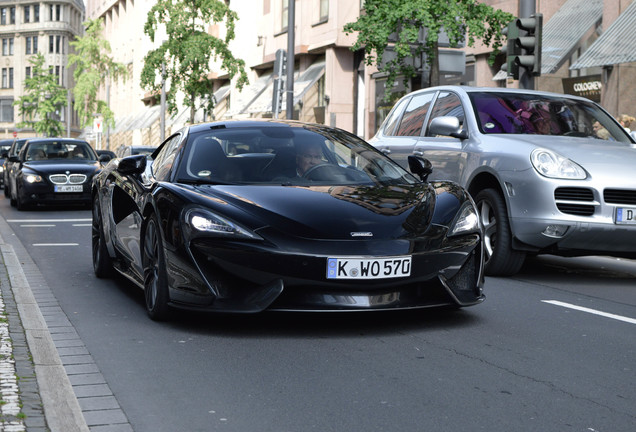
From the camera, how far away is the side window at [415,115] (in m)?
10.9

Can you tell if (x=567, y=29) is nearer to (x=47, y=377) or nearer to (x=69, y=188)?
(x=69, y=188)

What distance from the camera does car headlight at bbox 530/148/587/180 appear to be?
27.6 feet

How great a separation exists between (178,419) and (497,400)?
54.6 inches

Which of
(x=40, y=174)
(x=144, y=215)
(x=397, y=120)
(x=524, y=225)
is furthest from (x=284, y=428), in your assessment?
(x=40, y=174)

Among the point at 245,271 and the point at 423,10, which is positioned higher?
the point at 423,10

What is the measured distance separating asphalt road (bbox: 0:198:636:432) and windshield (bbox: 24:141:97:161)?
42.4 ft

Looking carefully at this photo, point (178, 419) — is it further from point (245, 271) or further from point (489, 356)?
point (489, 356)

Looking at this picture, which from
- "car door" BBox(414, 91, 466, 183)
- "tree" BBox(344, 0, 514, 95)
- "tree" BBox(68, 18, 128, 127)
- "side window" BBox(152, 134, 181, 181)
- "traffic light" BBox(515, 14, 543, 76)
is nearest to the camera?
"side window" BBox(152, 134, 181, 181)

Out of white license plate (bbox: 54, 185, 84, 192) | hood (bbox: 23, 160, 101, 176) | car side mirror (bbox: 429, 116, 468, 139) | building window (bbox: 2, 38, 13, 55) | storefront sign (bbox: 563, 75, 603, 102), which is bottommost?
white license plate (bbox: 54, 185, 84, 192)

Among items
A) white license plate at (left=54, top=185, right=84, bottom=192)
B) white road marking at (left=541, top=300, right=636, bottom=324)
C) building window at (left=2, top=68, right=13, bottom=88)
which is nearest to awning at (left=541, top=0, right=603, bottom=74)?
white license plate at (left=54, top=185, right=84, bottom=192)

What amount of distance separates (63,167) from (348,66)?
17081mm

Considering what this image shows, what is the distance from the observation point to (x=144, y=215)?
6770 millimetres

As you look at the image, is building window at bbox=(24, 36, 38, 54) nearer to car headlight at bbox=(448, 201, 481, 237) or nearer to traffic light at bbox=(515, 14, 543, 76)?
traffic light at bbox=(515, 14, 543, 76)

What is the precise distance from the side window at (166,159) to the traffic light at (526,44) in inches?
302
